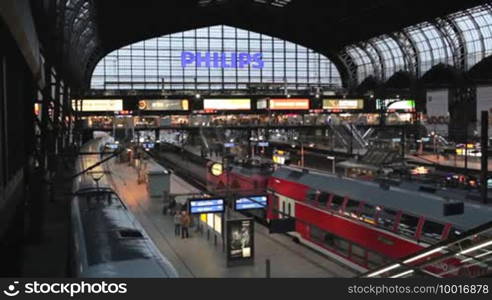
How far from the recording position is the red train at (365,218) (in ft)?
41.5

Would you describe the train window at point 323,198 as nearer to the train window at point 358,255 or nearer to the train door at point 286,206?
the train door at point 286,206

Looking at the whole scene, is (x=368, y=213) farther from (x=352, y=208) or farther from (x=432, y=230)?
(x=432, y=230)

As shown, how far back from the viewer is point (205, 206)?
1914 centimetres

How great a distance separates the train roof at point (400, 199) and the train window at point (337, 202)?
0.43 feet

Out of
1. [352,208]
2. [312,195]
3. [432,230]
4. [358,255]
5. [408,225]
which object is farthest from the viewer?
[312,195]

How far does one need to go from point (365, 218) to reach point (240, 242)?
3799 mm

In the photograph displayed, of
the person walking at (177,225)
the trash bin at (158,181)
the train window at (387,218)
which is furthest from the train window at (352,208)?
the trash bin at (158,181)

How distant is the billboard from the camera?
15968 millimetres

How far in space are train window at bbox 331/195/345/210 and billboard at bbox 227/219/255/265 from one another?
268 cm

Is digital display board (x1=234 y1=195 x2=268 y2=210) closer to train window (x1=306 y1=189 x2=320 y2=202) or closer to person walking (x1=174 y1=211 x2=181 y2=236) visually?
train window (x1=306 y1=189 x2=320 y2=202)

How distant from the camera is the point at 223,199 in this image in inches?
758

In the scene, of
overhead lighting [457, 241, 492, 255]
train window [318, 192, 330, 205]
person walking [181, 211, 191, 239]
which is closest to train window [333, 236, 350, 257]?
train window [318, 192, 330, 205]

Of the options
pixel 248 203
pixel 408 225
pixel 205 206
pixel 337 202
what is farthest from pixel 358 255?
pixel 205 206

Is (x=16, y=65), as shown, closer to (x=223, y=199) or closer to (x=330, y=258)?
(x=223, y=199)
